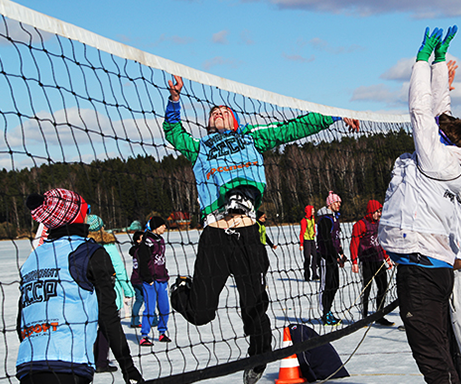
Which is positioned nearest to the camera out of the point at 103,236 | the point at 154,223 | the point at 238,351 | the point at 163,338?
the point at 238,351

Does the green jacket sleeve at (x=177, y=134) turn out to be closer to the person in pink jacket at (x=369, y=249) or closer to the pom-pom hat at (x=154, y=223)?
the pom-pom hat at (x=154, y=223)

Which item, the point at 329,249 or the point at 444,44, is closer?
the point at 444,44

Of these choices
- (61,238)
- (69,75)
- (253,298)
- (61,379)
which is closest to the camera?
(61,379)

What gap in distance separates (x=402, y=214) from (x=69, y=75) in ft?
6.81

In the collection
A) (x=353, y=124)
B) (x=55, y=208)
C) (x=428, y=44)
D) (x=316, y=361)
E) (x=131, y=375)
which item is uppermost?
(x=428, y=44)

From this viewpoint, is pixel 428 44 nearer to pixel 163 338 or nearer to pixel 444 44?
→ pixel 444 44

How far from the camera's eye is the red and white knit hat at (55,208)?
2.72 meters

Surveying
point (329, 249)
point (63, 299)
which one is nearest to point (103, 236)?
point (329, 249)

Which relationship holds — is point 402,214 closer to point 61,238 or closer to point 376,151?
point 61,238

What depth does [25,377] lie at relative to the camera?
249cm

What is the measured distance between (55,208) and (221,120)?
153cm

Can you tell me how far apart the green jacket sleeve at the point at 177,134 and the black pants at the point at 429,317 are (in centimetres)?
170

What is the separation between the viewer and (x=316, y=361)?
4352 millimetres

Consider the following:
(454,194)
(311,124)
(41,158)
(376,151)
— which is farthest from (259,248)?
(376,151)
